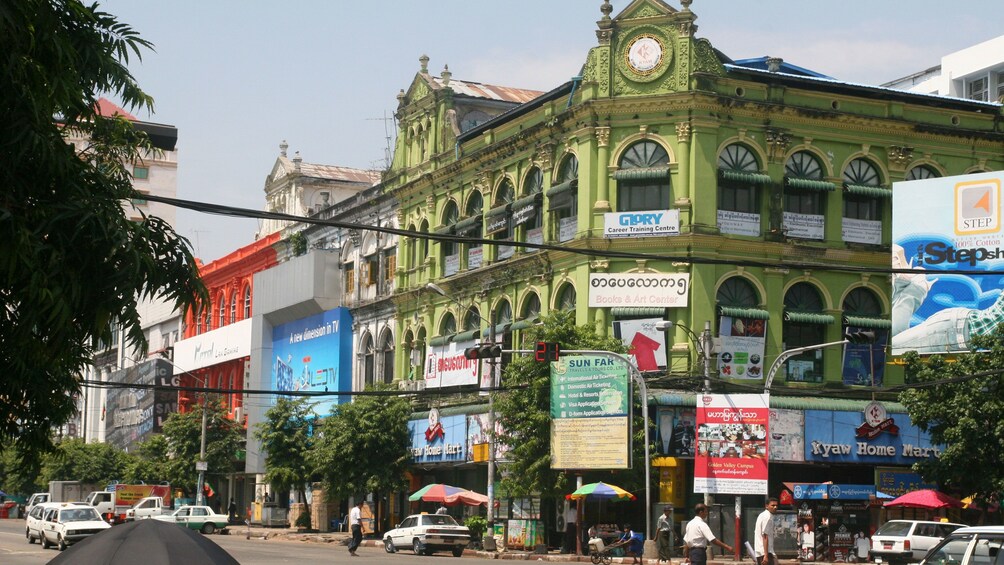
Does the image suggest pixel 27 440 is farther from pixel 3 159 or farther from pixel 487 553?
pixel 487 553

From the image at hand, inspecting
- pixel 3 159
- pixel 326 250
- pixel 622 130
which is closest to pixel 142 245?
pixel 3 159

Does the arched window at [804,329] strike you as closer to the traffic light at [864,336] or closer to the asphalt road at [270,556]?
the traffic light at [864,336]

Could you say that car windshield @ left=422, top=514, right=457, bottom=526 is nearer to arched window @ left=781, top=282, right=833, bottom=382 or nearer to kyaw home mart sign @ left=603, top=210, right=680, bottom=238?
kyaw home mart sign @ left=603, top=210, right=680, bottom=238

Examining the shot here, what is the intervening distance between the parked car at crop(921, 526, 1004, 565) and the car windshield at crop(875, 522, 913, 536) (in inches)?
900

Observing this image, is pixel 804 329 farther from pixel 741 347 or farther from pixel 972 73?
pixel 972 73

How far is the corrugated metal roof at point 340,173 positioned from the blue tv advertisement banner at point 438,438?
1130 inches

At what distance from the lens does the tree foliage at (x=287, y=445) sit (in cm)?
6788

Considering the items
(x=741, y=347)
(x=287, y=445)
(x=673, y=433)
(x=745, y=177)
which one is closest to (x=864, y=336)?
(x=673, y=433)

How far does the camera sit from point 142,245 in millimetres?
13102

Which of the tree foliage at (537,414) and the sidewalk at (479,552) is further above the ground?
the tree foliage at (537,414)

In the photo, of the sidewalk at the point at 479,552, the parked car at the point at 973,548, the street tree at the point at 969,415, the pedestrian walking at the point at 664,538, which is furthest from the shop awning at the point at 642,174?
the parked car at the point at 973,548

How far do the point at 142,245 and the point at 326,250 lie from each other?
61688 mm

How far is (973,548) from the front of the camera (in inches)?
745

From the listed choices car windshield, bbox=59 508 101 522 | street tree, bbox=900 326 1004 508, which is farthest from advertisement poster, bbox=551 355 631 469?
car windshield, bbox=59 508 101 522
